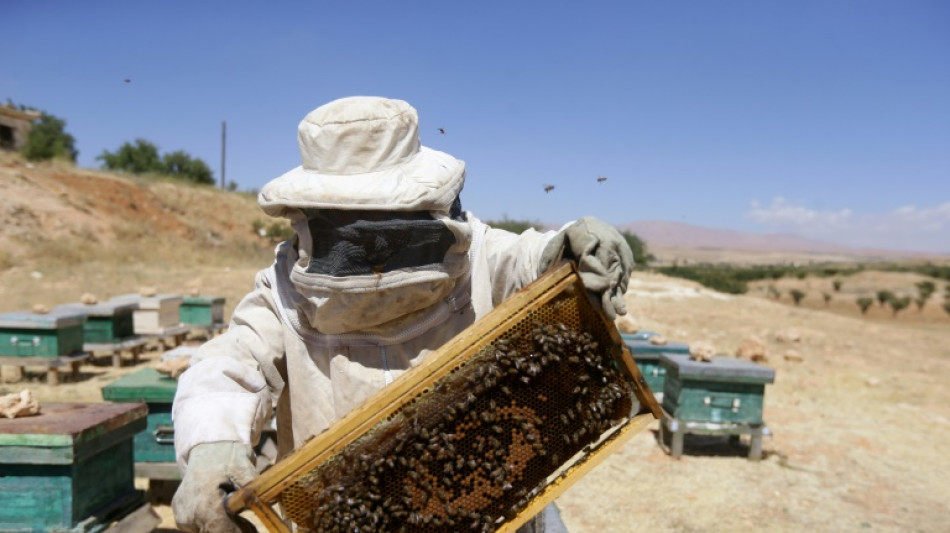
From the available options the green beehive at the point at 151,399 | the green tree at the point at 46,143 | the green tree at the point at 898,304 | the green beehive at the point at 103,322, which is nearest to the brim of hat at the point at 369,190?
the green beehive at the point at 151,399

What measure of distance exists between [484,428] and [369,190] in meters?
0.89

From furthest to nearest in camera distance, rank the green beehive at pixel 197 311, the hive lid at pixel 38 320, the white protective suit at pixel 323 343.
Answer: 1. the green beehive at pixel 197 311
2. the hive lid at pixel 38 320
3. the white protective suit at pixel 323 343

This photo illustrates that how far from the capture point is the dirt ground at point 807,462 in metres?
5.96

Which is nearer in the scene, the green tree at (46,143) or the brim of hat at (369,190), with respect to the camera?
the brim of hat at (369,190)

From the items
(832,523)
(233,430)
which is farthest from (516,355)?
(832,523)

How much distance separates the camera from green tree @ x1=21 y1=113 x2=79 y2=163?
33287 millimetres

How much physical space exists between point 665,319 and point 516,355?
1616cm

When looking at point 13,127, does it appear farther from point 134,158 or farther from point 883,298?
point 883,298

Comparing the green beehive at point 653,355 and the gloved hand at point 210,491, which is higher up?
the gloved hand at point 210,491

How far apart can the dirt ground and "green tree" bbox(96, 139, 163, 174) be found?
132 ft

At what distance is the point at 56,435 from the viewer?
376 centimetres

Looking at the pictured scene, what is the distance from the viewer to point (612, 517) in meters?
5.95

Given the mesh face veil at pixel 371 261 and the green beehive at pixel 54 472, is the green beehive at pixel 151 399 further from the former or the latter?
the mesh face veil at pixel 371 261

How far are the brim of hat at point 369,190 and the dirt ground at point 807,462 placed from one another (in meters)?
4.80
